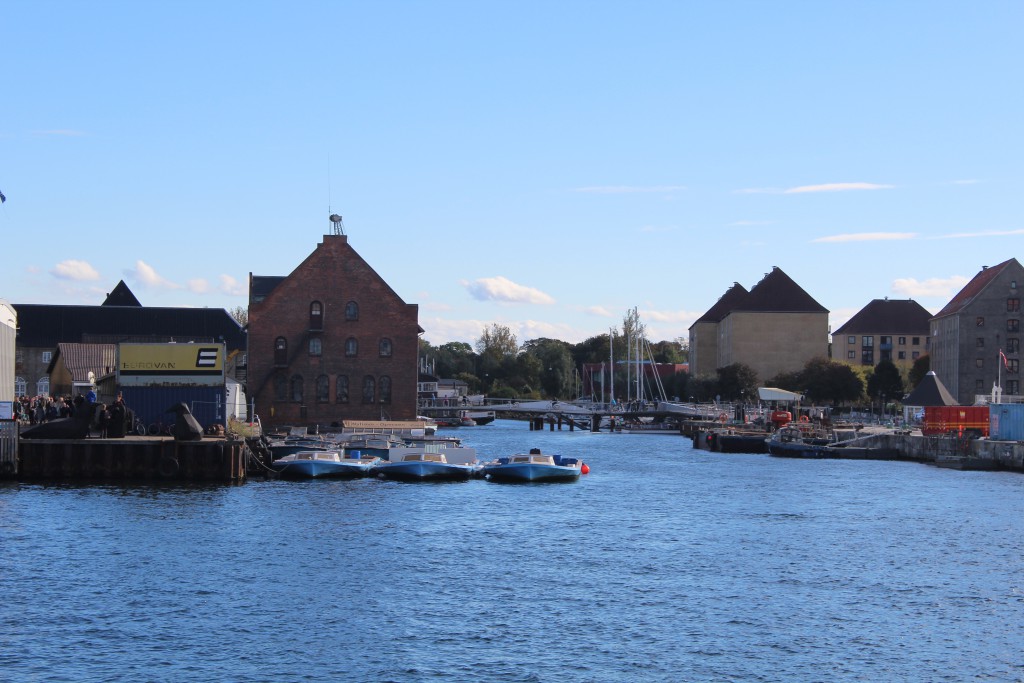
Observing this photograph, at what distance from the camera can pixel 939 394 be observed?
111375 mm

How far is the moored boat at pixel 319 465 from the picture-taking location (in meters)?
65.6

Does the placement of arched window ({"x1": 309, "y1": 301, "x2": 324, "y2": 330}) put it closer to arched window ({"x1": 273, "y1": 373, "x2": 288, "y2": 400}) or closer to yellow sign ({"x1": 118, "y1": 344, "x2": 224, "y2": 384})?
arched window ({"x1": 273, "y1": 373, "x2": 288, "y2": 400})

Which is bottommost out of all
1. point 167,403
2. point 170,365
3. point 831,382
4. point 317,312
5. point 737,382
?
point 167,403

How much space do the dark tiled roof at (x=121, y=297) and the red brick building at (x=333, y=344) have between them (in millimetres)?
50801

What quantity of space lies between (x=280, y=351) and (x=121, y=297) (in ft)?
176

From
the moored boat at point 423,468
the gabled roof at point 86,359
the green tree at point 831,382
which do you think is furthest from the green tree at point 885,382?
the moored boat at point 423,468

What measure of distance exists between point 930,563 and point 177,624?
23038 millimetres

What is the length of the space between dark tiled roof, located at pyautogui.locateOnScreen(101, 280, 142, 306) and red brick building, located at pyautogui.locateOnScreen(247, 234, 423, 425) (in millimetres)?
50801

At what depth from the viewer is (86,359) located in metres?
102

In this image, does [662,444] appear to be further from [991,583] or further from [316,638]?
[316,638]

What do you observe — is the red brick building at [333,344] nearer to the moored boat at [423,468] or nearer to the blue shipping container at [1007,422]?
the moored boat at [423,468]

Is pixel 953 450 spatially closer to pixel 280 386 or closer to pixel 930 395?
pixel 930 395

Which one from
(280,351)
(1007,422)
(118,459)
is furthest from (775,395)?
(118,459)

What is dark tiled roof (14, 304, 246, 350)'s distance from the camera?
424ft
